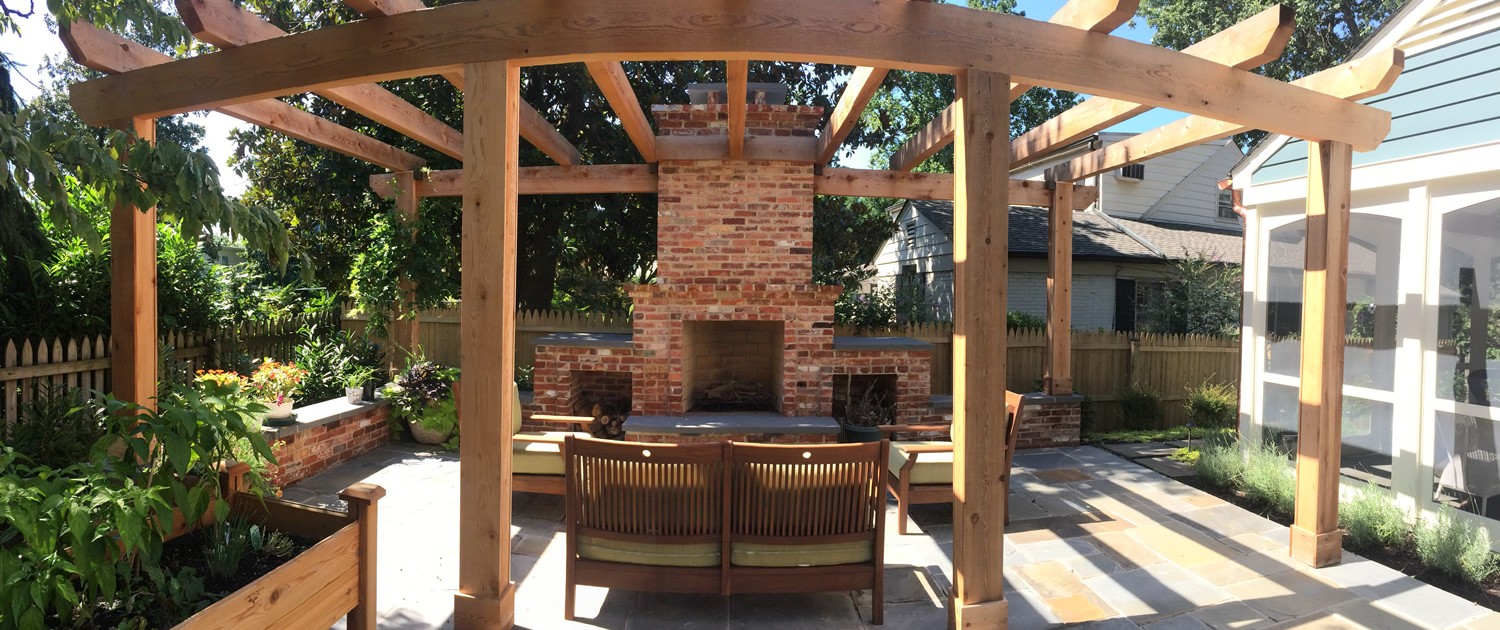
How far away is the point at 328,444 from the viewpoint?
18.9 ft

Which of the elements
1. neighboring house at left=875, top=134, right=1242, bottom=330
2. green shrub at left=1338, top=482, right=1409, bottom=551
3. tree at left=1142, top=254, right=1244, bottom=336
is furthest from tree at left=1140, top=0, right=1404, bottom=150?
green shrub at left=1338, top=482, right=1409, bottom=551

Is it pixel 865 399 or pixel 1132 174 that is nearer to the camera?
pixel 865 399

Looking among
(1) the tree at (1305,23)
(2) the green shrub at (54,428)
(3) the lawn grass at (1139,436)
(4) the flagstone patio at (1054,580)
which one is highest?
(1) the tree at (1305,23)

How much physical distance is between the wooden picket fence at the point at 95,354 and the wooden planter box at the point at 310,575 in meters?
1.13

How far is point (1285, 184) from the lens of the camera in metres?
5.38

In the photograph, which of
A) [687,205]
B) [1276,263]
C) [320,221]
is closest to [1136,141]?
[1276,263]

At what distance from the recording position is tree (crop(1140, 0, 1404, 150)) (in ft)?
48.8

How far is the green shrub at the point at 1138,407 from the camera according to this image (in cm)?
823

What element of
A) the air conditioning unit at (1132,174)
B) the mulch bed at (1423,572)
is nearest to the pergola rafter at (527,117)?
the mulch bed at (1423,572)

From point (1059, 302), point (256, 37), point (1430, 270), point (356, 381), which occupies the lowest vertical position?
point (356, 381)

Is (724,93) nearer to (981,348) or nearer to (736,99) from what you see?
(736,99)

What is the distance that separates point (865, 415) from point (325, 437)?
466 cm

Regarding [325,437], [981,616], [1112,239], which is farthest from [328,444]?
[1112,239]

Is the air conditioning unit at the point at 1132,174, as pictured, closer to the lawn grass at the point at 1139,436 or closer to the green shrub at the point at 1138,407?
the green shrub at the point at 1138,407
